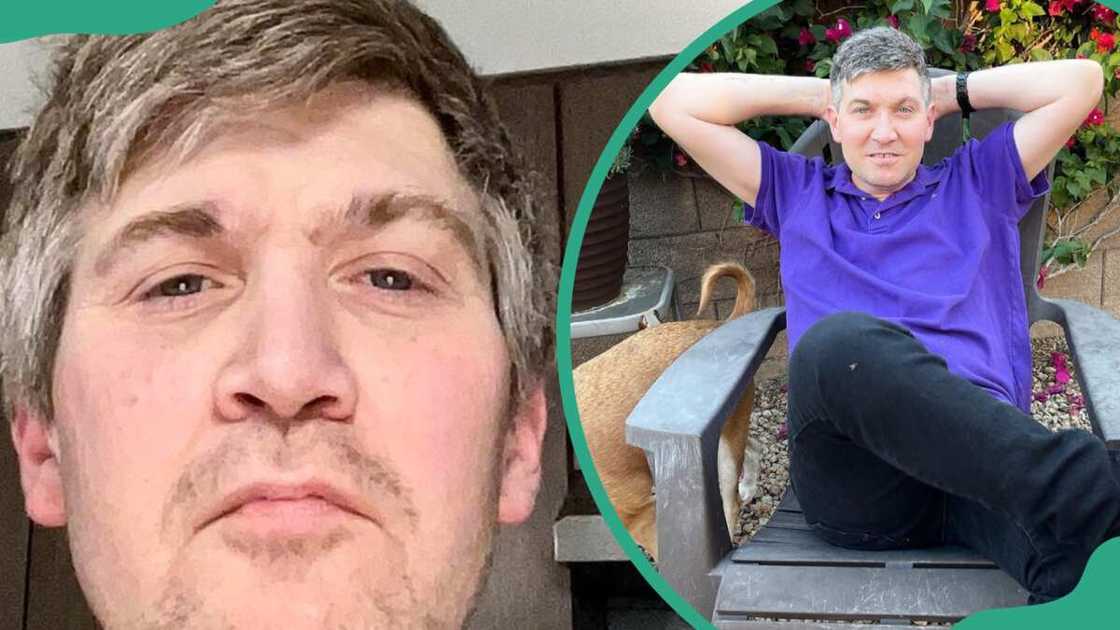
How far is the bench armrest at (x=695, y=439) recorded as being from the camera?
71 cm

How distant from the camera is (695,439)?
0.71m

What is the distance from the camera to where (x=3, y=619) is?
3.00 feet

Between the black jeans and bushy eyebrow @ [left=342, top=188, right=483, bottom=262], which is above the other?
bushy eyebrow @ [left=342, top=188, right=483, bottom=262]

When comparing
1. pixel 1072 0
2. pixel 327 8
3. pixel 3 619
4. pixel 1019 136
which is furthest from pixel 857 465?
pixel 3 619

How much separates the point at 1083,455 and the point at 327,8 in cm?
57

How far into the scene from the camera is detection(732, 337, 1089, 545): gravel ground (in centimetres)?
69

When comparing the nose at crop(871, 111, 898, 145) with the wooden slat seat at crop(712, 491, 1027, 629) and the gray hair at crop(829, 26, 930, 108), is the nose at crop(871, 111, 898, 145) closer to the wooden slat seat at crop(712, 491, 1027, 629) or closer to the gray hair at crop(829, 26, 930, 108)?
the gray hair at crop(829, 26, 930, 108)

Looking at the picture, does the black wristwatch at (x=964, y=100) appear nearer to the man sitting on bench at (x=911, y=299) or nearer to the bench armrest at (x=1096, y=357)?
the man sitting on bench at (x=911, y=299)

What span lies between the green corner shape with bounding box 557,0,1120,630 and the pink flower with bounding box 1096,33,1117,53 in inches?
1.0

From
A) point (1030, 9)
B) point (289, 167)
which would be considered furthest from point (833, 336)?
point (289, 167)

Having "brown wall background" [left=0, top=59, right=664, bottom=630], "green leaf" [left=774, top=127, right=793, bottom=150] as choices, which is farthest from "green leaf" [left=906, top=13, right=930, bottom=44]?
"brown wall background" [left=0, top=59, right=664, bottom=630]

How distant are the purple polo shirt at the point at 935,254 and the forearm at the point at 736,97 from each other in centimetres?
3

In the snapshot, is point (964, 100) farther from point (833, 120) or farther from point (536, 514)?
point (536, 514)

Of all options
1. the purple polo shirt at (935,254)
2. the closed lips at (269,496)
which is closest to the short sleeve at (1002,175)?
the purple polo shirt at (935,254)
